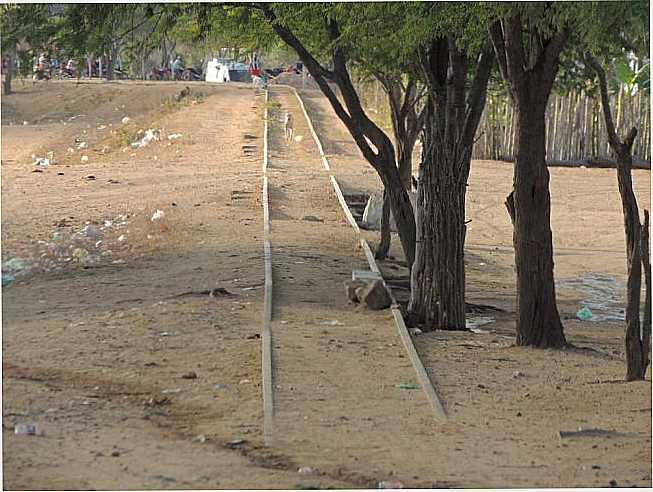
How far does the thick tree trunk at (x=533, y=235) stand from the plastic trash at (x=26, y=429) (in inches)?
180

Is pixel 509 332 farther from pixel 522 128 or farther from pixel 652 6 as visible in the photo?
pixel 652 6

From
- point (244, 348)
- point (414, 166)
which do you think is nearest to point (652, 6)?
point (244, 348)

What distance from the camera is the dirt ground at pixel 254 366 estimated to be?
6.12 meters

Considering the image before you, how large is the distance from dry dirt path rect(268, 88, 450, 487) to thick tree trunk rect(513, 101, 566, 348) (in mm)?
1146

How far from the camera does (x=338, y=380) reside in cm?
798

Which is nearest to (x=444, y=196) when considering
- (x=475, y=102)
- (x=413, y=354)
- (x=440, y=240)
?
(x=440, y=240)

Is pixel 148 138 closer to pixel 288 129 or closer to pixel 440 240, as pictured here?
pixel 288 129

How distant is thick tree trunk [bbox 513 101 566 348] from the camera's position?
931cm

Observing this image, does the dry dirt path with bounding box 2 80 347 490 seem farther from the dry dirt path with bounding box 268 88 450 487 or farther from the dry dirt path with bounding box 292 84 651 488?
the dry dirt path with bounding box 292 84 651 488

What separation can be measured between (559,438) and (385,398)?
1.20 m

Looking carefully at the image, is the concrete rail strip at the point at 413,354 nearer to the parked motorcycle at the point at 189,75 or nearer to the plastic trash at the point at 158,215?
the plastic trash at the point at 158,215

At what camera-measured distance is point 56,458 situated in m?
5.97

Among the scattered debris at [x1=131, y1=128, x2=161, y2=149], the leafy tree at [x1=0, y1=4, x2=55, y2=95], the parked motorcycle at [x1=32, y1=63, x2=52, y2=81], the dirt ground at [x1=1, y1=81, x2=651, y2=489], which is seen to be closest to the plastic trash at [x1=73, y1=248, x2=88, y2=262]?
the dirt ground at [x1=1, y1=81, x2=651, y2=489]

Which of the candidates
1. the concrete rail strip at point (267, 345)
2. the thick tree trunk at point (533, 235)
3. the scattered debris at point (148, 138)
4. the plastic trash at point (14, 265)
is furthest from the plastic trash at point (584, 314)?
the scattered debris at point (148, 138)
